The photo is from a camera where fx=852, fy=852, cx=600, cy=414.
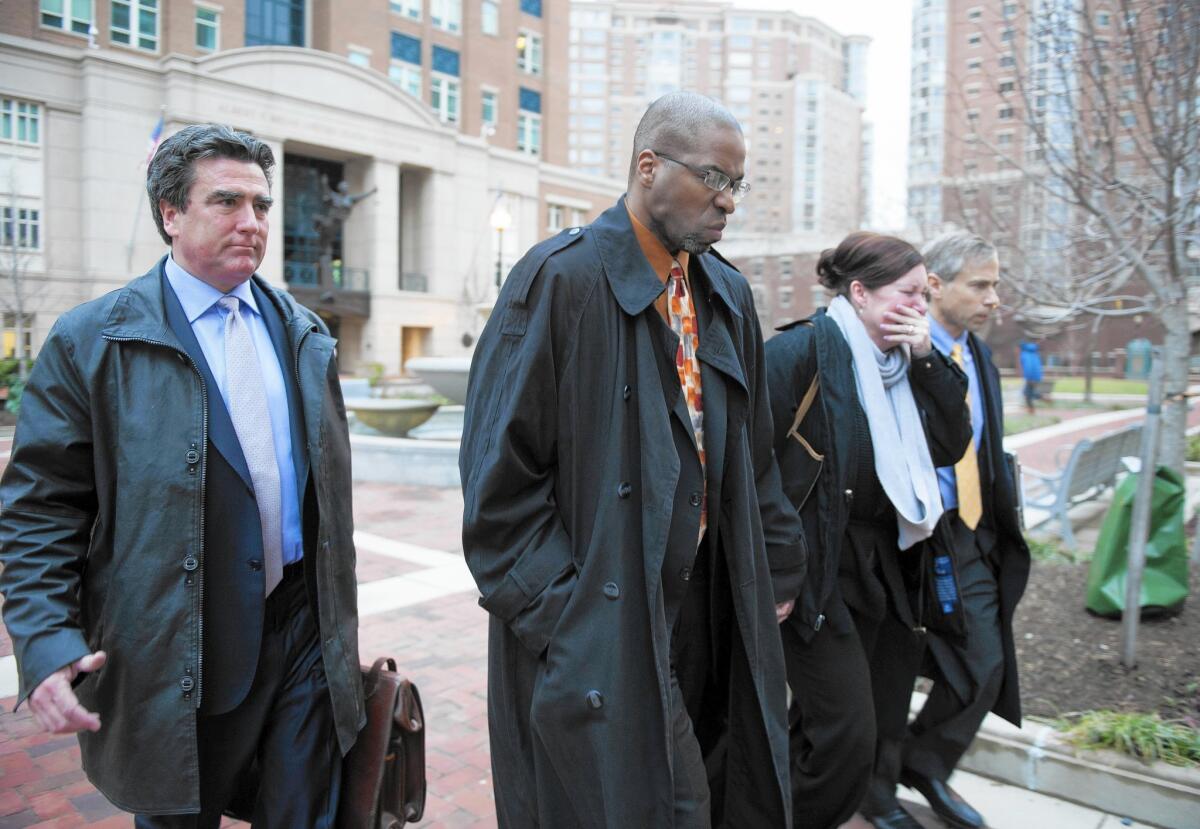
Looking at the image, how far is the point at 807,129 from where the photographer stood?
429 ft

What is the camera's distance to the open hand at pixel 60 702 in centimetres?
175

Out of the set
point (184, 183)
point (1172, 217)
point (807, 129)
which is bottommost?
point (184, 183)

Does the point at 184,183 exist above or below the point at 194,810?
above

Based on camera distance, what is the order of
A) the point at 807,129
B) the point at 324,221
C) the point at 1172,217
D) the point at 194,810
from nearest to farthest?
the point at 194,810
the point at 1172,217
the point at 324,221
the point at 807,129

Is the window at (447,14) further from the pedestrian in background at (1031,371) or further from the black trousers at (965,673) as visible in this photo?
the black trousers at (965,673)

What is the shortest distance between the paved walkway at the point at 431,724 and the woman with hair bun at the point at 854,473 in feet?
2.10

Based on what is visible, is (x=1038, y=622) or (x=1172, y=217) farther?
(x=1038, y=622)

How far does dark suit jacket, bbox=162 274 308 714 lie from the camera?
201cm

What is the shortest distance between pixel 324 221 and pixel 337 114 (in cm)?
486

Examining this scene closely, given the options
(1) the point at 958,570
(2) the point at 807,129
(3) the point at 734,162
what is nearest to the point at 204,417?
(3) the point at 734,162

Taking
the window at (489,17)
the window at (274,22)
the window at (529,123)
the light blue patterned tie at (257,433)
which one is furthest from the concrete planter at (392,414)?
the window at (529,123)

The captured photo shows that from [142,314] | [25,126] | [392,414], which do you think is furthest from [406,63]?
[142,314]

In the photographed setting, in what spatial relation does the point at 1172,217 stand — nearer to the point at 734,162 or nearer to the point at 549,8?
the point at 734,162

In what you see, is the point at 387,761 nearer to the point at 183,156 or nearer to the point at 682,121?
the point at 183,156
